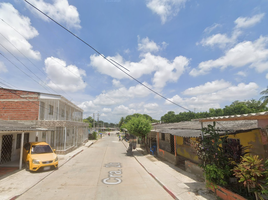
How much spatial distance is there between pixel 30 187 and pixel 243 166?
8326 millimetres

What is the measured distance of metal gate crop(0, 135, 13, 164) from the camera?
37.4ft

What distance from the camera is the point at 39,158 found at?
32.2 ft

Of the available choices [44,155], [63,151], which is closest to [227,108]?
[63,151]

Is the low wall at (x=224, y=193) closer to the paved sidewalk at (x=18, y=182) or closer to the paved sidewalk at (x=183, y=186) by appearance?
the paved sidewalk at (x=183, y=186)

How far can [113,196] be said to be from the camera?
606cm

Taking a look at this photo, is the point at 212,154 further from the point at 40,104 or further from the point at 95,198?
the point at 40,104

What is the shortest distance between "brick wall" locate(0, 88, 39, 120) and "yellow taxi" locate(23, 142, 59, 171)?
705cm

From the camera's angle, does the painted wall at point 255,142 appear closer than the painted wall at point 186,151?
Yes

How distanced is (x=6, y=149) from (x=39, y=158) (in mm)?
4112

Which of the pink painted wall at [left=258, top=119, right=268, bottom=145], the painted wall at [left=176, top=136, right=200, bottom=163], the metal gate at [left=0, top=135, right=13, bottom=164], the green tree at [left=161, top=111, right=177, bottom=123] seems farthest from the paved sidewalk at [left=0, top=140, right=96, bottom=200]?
the green tree at [left=161, top=111, right=177, bottom=123]

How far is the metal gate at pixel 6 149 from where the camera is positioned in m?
11.4

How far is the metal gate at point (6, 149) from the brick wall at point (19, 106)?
17.1 ft

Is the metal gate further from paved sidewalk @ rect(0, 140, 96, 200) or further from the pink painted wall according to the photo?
the pink painted wall

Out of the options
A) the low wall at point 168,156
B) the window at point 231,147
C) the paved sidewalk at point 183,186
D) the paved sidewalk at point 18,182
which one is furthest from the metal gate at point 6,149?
the window at point 231,147
